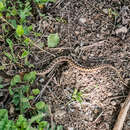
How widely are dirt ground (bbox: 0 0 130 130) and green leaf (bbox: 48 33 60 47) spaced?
109 millimetres

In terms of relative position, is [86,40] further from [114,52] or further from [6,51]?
[6,51]

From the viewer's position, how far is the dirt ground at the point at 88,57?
4.06m

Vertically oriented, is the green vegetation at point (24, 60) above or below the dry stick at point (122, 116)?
above

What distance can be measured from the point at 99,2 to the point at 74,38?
101 cm

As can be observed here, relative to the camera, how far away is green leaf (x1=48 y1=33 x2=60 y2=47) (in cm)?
451

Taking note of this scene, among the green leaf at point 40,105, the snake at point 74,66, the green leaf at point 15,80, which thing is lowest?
the green leaf at point 40,105

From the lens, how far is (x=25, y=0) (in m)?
4.86

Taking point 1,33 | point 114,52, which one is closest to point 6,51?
point 1,33

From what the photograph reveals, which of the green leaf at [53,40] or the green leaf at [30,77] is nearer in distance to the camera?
the green leaf at [30,77]

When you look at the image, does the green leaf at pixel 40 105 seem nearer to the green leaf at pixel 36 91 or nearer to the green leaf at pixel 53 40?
the green leaf at pixel 36 91

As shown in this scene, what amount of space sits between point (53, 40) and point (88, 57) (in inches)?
30.5

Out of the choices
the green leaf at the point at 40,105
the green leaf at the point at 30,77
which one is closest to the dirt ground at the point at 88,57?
the green leaf at the point at 30,77

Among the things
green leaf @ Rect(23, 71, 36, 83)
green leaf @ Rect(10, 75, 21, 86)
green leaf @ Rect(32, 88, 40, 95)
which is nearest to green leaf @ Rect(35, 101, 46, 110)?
green leaf @ Rect(32, 88, 40, 95)

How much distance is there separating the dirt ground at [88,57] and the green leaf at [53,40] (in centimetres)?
11
